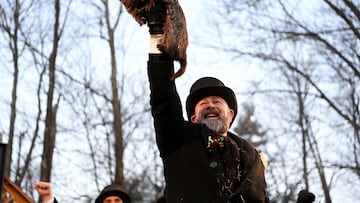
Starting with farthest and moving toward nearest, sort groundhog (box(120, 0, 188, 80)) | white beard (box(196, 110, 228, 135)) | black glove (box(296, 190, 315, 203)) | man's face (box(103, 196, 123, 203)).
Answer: man's face (box(103, 196, 123, 203))
black glove (box(296, 190, 315, 203))
white beard (box(196, 110, 228, 135))
groundhog (box(120, 0, 188, 80))

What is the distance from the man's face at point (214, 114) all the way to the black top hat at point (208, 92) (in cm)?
3

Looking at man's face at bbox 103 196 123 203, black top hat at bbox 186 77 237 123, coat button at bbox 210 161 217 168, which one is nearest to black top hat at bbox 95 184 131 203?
man's face at bbox 103 196 123 203

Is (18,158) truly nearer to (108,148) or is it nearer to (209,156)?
(108,148)

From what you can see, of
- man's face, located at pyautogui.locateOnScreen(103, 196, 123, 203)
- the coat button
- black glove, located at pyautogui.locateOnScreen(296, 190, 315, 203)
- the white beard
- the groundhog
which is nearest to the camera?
the groundhog

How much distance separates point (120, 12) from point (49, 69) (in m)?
2.55

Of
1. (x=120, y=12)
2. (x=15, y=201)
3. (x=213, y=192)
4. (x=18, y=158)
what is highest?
(x=120, y=12)

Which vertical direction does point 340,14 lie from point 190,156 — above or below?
above

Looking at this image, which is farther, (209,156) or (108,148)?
(108,148)

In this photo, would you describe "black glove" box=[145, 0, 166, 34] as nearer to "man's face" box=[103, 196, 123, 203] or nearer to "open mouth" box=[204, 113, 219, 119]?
"open mouth" box=[204, 113, 219, 119]

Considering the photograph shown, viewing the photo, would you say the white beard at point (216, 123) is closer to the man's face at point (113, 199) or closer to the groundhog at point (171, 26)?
the groundhog at point (171, 26)

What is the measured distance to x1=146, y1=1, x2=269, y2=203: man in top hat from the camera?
7.60ft

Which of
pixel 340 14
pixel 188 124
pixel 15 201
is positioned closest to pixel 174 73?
pixel 188 124

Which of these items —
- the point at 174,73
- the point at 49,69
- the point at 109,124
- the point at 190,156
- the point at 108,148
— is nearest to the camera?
the point at 174,73

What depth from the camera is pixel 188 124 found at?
264cm
